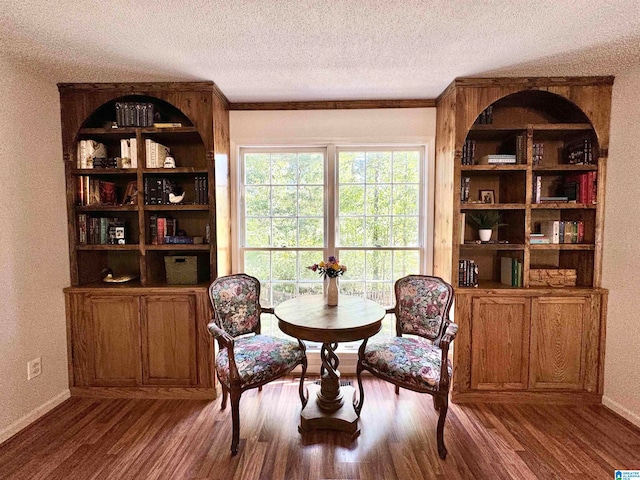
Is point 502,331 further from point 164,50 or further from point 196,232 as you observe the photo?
point 164,50

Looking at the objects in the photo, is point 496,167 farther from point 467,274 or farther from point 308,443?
point 308,443

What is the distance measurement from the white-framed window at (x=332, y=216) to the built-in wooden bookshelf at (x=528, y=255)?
44 centimetres

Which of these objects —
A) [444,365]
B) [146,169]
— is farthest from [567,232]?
[146,169]

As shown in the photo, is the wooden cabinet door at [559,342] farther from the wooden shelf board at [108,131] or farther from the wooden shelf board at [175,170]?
the wooden shelf board at [108,131]

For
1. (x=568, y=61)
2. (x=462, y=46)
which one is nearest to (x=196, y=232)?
(x=462, y=46)

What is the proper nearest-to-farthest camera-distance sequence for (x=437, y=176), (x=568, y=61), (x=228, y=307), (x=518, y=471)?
(x=518, y=471)
(x=568, y=61)
(x=228, y=307)
(x=437, y=176)

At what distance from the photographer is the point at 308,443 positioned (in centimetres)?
199

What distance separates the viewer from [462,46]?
1934mm

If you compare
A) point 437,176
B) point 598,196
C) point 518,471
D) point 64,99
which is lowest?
point 518,471

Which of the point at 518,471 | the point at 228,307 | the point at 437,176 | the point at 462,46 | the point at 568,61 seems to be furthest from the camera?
the point at 437,176

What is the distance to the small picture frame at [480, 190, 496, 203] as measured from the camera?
266cm

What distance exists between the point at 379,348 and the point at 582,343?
1.63 m

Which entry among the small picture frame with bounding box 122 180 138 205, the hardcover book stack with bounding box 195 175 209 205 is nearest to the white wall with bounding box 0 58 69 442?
the small picture frame with bounding box 122 180 138 205

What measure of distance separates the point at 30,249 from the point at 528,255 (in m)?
3.70
